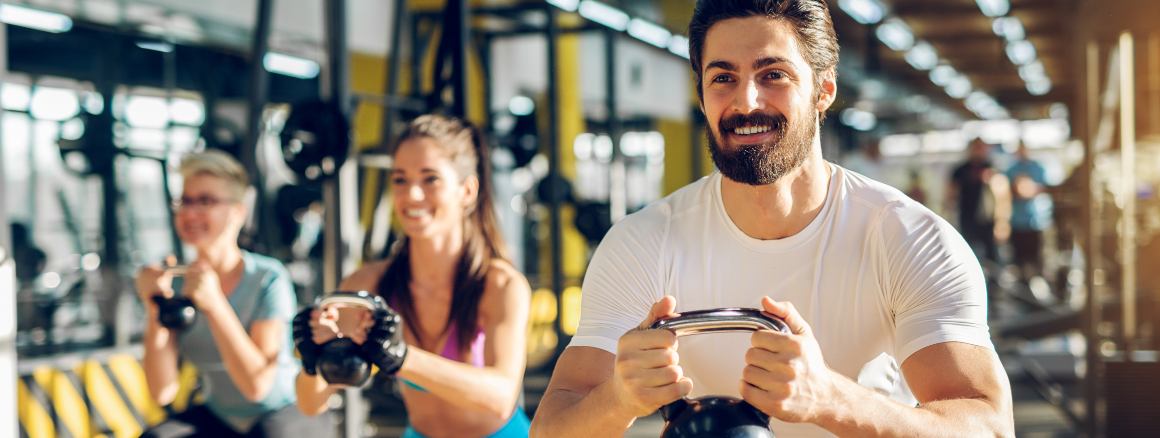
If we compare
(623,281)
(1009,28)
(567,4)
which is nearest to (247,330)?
(623,281)

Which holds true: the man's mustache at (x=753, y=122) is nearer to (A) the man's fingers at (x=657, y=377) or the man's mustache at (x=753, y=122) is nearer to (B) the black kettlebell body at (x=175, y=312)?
(A) the man's fingers at (x=657, y=377)

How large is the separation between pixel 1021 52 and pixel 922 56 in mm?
1385

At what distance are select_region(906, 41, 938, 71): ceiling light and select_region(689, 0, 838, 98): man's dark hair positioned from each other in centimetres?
963

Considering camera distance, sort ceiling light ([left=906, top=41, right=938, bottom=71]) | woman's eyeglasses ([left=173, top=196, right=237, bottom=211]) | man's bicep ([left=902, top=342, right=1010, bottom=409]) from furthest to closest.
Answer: ceiling light ([left=906, top=41, right=938, bottom=71])
woman's eyeglasses ([left=173, top=196, right=237, bottom=211])
man's bicep ([left=902, top=342, right=1010, bottom=409])

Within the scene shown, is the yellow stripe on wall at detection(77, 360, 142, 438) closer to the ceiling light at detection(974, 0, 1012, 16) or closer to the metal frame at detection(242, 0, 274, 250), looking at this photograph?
the metal frame at detection(242, 0, 274, 250)

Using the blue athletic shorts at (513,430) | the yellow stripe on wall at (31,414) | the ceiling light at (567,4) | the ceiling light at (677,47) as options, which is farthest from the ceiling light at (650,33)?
the blue athletic shorts at (513,430)

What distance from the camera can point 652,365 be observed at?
4.09ft

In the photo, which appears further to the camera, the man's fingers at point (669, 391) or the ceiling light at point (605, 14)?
the ceiling light at point (605, 14)

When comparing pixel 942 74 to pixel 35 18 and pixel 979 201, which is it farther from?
pixel 35 18

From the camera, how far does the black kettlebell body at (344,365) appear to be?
1901 millimetres

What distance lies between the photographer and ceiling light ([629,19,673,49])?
6.53 m

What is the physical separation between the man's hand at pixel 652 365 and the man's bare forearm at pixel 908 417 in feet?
0.63

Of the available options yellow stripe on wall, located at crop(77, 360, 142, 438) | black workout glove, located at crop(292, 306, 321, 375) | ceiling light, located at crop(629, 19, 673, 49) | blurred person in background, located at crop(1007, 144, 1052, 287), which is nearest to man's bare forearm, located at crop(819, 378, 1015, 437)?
black workout glove, located at crop(292, 306, 321, 375)

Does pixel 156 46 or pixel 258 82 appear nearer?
pixel 258 82
